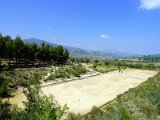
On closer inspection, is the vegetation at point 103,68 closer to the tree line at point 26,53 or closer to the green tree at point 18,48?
the tree line at point 26,53

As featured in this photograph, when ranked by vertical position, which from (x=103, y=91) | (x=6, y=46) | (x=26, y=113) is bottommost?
(x=103, y=91)

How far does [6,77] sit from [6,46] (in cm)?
1863

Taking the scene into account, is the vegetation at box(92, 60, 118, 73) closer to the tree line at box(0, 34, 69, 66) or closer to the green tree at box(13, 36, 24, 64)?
the tree line at box(0, 34, 69, 66)

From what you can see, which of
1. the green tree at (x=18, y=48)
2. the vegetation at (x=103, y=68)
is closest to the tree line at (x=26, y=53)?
the green tree at (x=18, y=48)

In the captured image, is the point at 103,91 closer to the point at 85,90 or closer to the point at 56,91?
the point at 85,90

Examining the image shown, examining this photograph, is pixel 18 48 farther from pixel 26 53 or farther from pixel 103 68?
pixel 103 68

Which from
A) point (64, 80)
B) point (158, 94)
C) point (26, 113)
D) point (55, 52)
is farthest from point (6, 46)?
point (26, 113)

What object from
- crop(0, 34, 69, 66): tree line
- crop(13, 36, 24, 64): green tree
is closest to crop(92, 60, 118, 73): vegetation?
crop(0, 34, 69, 66): tree line

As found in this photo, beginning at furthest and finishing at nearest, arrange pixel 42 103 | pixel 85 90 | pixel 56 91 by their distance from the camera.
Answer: pixel 85 90, pixel 56 91, pixel 42 103

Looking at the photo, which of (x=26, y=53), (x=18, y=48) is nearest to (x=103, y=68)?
(x=26, y=53)

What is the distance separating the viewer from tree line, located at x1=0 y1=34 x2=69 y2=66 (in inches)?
2261

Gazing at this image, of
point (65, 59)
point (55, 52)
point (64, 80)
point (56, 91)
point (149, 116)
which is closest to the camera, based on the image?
point (149, 116)

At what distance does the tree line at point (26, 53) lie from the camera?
57434 millimetres

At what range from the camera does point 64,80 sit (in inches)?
1848
